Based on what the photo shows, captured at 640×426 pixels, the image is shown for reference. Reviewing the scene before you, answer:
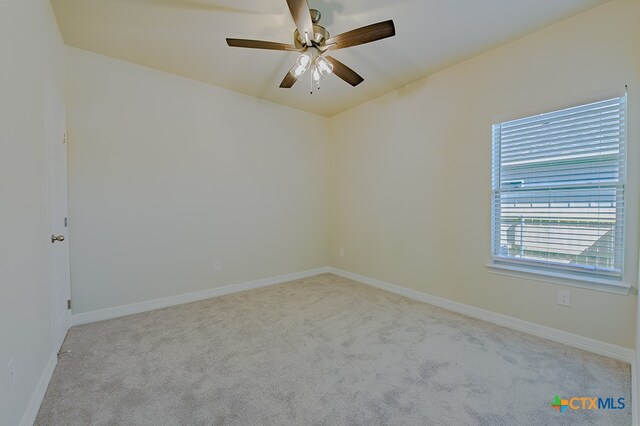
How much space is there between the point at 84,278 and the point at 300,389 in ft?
7.88

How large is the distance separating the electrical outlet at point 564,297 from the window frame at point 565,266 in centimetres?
8

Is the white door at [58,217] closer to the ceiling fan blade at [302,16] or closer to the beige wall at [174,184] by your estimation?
the beige wall at [174,184]

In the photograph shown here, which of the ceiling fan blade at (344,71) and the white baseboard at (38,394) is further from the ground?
the ceiling fan blade at (344,71)

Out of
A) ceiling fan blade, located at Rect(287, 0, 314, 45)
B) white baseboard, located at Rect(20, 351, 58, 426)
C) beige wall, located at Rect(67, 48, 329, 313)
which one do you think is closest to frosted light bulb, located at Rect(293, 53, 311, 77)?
ceiling fan blade, located at Rect(287, 0, 314, 45)

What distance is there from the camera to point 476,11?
2.09 metres

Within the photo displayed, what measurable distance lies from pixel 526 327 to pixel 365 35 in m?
2.76

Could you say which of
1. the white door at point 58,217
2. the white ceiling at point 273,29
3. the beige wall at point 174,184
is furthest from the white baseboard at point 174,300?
the white ceiling at point 273,29

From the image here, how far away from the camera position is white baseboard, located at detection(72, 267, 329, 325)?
2662 millimetres

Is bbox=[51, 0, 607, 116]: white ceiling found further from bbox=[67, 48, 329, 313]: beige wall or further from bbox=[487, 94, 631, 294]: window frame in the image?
bbox=[487, 94, 631, 294]: window frame

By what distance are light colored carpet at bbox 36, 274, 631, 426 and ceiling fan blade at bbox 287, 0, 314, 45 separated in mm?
2321

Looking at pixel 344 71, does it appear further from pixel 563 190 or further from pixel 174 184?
pixel 174 184

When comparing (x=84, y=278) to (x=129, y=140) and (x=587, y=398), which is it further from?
(x=587, y=398)

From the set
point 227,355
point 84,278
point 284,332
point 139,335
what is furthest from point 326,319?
point 84,278

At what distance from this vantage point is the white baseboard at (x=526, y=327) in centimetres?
201
